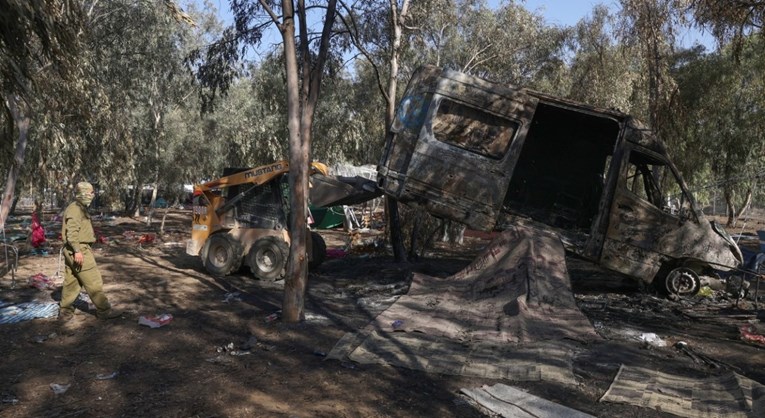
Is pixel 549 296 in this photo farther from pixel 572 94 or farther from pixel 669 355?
pixel 572 94

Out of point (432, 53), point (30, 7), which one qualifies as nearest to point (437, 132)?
point (30, 7)

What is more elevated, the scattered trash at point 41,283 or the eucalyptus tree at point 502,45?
the eucalyptus tree at point 502,45

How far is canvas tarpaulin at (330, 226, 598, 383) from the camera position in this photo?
18.9ft

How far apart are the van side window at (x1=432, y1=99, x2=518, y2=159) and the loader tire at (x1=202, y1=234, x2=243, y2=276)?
A: 166 inches

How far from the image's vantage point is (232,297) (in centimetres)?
924

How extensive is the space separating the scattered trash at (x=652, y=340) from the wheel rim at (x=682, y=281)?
9.33 feet

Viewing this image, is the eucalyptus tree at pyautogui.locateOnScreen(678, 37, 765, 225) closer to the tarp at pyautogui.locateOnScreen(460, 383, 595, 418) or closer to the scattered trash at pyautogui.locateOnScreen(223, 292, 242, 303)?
the scattered trash at pyautogui.locateOnScreen(223, 292, 242, 303)

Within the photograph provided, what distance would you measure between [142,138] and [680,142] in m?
20.9

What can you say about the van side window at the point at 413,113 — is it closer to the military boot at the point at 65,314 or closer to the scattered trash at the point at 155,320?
the scattered trash at the point at 155,320

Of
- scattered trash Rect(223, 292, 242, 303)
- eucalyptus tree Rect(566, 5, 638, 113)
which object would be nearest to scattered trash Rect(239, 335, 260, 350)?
scattered trash Rect(223, 292, 242, 303)

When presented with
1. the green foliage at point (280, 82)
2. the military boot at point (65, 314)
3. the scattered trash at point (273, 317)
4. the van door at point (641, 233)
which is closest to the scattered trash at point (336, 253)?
the green foliage at point (280, 82)

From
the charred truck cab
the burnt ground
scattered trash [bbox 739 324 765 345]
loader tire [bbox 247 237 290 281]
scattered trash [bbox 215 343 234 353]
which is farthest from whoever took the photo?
loader tire [bbox 247 237 290 281]

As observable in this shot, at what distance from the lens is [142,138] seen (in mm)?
25438

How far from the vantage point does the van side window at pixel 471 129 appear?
954 cm
